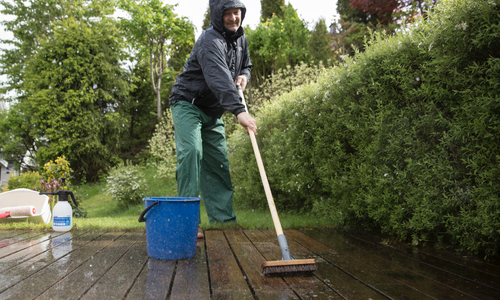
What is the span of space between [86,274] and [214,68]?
1602mm

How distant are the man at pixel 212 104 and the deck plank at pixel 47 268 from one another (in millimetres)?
762

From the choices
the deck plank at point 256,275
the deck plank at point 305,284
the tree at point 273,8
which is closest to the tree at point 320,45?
the tree at point 273,8

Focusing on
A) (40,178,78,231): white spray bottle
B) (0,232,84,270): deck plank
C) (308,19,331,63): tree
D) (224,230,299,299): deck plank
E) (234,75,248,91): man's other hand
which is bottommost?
(224,230,299,299): deck plank

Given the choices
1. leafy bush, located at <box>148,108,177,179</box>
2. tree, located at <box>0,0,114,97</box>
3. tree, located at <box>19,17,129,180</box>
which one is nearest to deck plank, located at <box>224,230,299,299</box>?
leafy bush, located at <box>148,108,177,179</box>

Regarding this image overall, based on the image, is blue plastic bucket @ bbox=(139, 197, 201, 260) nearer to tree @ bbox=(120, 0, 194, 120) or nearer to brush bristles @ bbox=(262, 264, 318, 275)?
brush bristles @ bbox=(262, 264, 318, 275)

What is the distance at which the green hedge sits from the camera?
1901 millimetres

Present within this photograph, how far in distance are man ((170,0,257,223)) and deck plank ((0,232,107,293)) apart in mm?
850

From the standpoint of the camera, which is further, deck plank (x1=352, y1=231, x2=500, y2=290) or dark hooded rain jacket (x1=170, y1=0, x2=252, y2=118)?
dark hooded rain jacket (x1=170, y1=0, x2=252, y2=118)

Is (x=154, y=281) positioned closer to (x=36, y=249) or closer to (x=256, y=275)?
(x=256, y=275)

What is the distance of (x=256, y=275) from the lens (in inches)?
67.7

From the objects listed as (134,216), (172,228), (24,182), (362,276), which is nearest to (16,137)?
(24,182)

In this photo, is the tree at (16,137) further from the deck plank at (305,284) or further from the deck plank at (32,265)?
the deck plank at (305,284)

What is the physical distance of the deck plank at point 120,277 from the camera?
144 cm

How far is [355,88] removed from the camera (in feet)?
9.57
